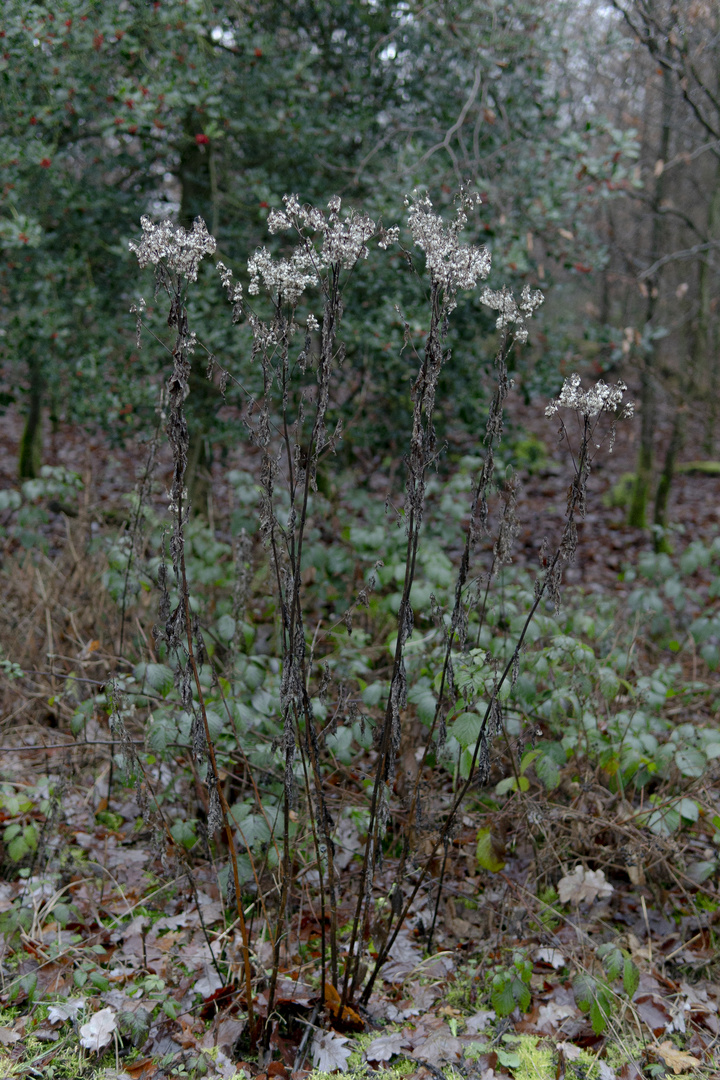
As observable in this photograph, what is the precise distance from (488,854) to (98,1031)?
4.33 feet

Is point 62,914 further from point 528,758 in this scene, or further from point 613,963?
point 613,963

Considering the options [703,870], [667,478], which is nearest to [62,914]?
[703,870]

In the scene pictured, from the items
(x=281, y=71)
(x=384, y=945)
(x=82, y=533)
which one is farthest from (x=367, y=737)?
(x=281, y=71)

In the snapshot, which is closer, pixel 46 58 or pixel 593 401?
pixel 593 401

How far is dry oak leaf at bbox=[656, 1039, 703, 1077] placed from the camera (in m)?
2.33

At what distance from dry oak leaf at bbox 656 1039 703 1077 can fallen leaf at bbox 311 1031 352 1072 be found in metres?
0.97

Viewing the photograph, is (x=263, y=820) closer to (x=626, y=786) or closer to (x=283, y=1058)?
(x=283, y=1058)

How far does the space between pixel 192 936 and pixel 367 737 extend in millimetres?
1050

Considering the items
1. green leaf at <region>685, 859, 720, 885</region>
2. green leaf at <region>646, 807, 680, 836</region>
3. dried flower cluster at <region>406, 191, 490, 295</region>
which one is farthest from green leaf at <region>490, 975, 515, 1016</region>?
dried flower cluster at <region>406, 191, 490, 295</region>

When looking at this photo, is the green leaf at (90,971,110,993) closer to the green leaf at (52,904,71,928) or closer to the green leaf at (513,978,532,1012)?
the green leaf at (52,904,71,928)

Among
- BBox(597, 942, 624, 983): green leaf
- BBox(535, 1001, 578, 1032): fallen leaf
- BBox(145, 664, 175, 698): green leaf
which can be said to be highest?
BBox(145, 664, 175, 698): green leaf

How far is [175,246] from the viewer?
1.90 meters

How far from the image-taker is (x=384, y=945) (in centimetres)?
245

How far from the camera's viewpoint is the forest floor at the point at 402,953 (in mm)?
2275
